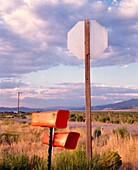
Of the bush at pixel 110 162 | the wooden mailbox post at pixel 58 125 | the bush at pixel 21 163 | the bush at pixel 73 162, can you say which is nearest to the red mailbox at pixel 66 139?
the wooden mailbox post at pixel 58 125

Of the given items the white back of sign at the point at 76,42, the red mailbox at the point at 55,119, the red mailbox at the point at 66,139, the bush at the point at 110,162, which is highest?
the white back of sign at the point at 76,42

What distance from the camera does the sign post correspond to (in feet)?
27.8

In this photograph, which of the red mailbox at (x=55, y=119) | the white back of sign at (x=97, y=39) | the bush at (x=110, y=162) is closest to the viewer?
the red mailbox at (x=55, y=119)

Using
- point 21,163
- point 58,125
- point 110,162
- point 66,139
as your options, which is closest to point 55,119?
point 58,125

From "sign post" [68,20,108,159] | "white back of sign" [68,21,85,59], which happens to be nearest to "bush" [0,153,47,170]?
"sign post" [68,20,108,159]

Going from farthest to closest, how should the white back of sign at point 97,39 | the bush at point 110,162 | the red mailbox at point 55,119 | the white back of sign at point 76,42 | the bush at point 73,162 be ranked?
the white back of sign at point 76,42, the white back of sign at point 97,39, the bush at point 110,162, the bush at point 73,162, the red mailbox at point 55,119

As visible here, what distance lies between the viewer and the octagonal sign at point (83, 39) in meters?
8.49

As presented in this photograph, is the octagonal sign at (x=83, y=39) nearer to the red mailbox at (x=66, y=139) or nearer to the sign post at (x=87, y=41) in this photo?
the sign post at (x=87, y=41)

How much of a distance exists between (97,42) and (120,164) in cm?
259

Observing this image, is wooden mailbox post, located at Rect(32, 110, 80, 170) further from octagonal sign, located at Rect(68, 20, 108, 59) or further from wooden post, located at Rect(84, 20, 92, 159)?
octagonal sign, located at Rect(68, 20, 108, 59)

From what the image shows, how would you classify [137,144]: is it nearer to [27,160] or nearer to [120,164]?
[120,164]

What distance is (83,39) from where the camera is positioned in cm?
861

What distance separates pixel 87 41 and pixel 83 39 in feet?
0.33

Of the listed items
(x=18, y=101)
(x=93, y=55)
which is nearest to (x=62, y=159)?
(x=93, y=55)
